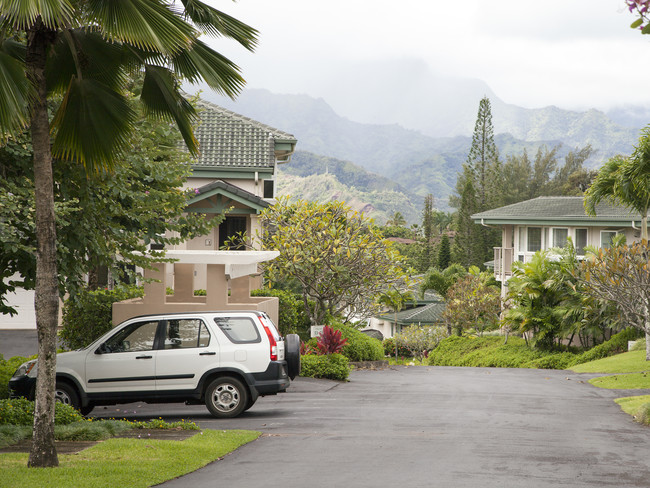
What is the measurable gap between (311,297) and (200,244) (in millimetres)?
7055

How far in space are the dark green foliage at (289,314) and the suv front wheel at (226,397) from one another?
33.4ft

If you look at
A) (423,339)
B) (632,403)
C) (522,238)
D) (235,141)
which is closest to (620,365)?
(632,403)

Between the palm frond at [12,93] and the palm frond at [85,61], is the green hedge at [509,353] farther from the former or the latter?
the palm frond at [12,93]

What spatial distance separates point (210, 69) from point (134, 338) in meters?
5.53

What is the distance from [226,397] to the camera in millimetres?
13047

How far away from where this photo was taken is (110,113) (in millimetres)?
9312

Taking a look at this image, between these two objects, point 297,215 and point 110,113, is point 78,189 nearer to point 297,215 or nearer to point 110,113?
point 110,113

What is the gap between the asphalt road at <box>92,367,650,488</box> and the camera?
338 inches

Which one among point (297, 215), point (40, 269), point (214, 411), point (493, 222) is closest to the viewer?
point (40, 269)

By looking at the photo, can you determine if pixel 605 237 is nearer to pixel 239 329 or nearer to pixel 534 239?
pixel 534 239

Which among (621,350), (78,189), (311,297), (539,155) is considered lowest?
(621,350)

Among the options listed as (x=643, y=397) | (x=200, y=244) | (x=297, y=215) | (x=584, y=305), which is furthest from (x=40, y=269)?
(x=584, y=305)

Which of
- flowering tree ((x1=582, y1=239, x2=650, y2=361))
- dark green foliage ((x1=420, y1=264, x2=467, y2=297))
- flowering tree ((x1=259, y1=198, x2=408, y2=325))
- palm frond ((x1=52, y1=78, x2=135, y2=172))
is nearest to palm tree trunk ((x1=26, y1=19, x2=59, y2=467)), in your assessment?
palm frond ((x1=52, y1=78, x2=135, y2=172))

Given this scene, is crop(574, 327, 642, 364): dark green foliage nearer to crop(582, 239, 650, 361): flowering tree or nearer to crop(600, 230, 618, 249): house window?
crop(582, 239, 650, 361): flowering tree
